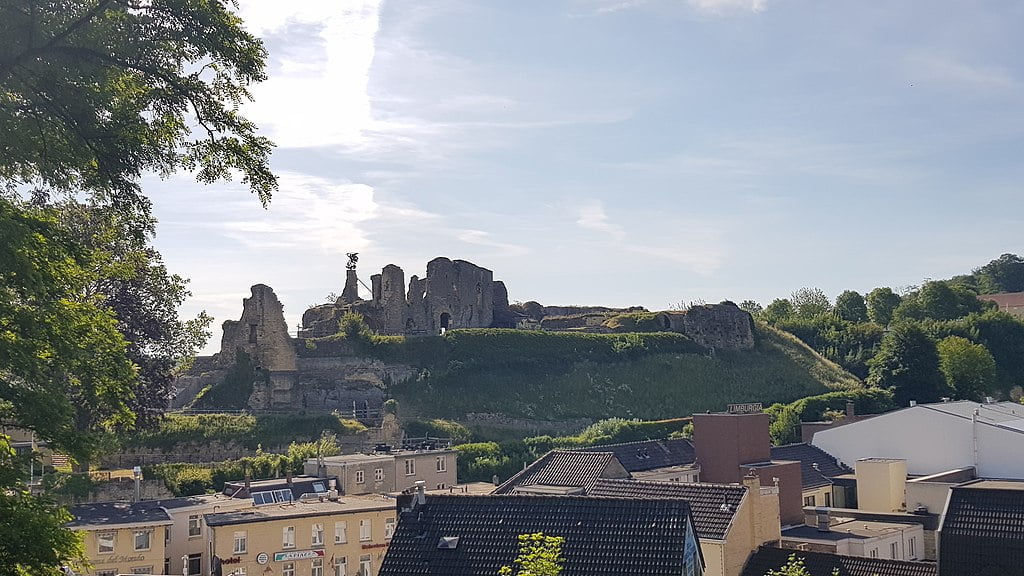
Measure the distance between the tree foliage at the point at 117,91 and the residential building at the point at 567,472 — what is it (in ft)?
73.5

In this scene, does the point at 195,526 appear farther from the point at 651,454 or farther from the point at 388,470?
the point at 651,454

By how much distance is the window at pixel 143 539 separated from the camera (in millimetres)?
27656

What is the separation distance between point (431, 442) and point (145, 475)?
11.7 meters

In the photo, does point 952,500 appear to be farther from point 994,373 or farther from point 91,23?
point 994,373

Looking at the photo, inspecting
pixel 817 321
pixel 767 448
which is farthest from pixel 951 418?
pixel 817 321

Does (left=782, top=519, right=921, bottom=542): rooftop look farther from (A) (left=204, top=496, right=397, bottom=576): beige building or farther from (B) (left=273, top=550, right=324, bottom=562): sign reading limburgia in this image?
(B) (left=273, top=550, right=324, bottom=562): sign reading limburgia

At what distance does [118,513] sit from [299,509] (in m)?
4.84

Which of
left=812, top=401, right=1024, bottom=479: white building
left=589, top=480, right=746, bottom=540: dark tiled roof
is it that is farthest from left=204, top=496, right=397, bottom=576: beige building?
left=812, top=401, right=1024, bottom=479: white building

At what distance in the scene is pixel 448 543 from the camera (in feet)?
63.6

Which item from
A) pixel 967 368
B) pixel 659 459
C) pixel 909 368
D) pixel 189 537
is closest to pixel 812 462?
pixel 659 459

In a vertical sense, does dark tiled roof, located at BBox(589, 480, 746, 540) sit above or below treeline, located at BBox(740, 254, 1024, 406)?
below

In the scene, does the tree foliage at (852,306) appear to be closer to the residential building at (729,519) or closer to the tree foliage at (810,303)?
the tree foliage at (810,303)

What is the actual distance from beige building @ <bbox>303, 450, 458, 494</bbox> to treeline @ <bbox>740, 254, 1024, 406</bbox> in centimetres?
3340

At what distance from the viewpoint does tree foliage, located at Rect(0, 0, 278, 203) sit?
30.2 feet
